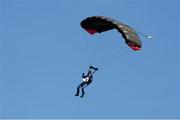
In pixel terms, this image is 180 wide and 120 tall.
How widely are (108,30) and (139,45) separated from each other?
4.70 metres

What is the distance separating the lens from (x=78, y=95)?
52.8 metres

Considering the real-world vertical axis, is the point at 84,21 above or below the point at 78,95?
above

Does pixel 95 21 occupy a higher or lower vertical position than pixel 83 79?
higher

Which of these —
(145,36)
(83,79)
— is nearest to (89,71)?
(83,79)

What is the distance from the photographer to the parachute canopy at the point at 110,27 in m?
51.0

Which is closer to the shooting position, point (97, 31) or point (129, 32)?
point (129, 32)

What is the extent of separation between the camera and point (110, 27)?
5475cm

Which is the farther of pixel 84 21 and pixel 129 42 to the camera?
pixel 84 21

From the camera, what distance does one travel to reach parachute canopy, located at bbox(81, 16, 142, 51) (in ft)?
167

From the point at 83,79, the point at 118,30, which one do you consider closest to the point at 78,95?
the point at 83,79

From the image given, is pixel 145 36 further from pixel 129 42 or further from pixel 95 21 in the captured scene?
pixel 95 21

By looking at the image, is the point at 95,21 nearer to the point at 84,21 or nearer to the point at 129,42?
the point at 84,21

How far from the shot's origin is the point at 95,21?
2147 inches

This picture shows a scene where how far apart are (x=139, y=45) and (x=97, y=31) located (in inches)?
211
